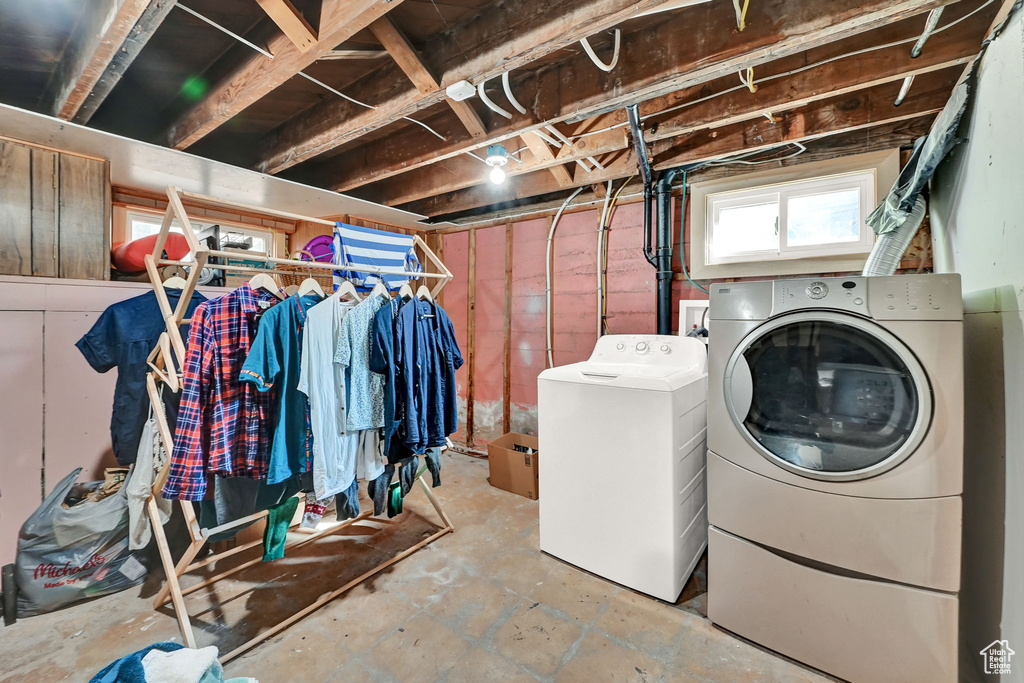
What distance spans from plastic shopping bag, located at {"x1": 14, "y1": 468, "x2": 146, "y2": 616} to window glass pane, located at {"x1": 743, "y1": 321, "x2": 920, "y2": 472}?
2.81m

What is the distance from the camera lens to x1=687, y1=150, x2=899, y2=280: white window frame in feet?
→ 7.21

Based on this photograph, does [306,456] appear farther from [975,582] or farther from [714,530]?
[975,582]

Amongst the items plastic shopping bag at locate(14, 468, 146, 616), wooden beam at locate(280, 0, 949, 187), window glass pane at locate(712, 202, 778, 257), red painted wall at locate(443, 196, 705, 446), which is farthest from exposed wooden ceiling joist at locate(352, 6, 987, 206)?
plastic shopping bag at locate(14, 468, 146, 616)

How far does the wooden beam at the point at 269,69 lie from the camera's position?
4.19ft

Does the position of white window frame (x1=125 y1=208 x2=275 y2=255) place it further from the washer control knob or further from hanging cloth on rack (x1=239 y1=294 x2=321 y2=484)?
the washer control knob

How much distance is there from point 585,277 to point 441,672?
256 cm

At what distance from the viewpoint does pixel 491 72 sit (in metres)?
1.55

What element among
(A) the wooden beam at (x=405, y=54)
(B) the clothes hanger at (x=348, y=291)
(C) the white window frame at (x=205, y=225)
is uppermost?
(A) the wooden beam at (x=405, y=54)

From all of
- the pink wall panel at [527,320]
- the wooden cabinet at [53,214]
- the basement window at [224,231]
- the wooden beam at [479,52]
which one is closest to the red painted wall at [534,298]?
the pink wall panel at [527,320]

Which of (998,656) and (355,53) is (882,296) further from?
(355,53)

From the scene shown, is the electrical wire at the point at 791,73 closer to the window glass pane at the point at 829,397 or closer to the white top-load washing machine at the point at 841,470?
the white top-load washing machine at the point at 841,470

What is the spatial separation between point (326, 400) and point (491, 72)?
1475 millimetres

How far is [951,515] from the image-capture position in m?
1.24

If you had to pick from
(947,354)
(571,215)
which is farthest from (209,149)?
(947,354)
